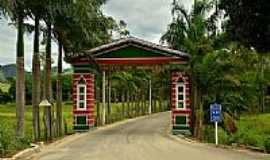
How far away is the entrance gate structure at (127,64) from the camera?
37625mm

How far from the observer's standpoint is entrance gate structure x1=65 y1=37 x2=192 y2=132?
37.6 meters

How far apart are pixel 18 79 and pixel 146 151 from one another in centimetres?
590

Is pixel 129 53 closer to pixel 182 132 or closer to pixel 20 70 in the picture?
pixel 182 132

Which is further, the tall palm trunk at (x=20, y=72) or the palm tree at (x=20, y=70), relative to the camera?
the tall palm trunk at (x=20, y=72)

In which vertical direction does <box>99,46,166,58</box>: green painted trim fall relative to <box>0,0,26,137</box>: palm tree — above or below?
above

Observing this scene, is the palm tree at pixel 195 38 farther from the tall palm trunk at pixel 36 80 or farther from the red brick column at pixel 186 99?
the tall palm trunk at pixel 36 80

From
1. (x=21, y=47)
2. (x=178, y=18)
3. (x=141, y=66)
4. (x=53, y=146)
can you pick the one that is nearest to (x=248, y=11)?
(x=21, y=47)

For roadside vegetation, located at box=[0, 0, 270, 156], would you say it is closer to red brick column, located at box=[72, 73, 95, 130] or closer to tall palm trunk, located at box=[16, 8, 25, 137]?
tall palm trunk, located at box=[16, 8, 25, 137]

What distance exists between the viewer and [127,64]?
3934 cm

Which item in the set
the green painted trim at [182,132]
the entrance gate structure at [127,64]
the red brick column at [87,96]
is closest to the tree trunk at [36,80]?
the entrance gate structure at [127,64]

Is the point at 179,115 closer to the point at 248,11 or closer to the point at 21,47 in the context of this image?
the point at 21,47

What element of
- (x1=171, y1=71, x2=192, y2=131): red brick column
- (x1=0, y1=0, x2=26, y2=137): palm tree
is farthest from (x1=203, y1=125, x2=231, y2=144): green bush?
(x1=0, y1=0, x2=26, y2=137): palm tree

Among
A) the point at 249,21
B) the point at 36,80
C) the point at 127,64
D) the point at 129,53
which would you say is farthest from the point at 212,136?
the point at 249,21

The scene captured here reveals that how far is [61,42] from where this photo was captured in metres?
30.9
